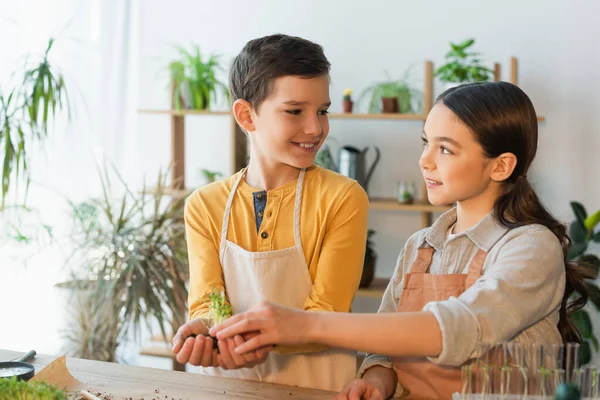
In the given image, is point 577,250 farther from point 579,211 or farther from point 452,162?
point 452,162

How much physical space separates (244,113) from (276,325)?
29.7 inches

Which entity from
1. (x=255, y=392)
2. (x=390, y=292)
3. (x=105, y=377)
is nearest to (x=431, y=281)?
(x=390, y=292)

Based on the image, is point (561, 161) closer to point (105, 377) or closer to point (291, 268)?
point (291, 268)

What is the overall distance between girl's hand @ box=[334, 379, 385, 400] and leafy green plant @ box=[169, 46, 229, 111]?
3163 millimetres

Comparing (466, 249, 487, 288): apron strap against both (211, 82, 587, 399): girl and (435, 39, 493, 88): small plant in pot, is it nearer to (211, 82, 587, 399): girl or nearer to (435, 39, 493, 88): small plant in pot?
(211, 82, 587, 399): girl

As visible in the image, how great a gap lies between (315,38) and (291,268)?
9.61ft

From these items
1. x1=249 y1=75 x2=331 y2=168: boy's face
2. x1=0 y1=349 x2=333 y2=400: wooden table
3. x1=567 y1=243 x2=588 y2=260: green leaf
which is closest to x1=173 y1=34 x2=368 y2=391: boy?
x1=249 y1=75 x2=331 y2=168: boy's face

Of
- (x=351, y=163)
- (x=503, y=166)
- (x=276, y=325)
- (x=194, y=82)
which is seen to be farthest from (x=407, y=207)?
(x=276, y=325)

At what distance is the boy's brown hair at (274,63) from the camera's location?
188 centimetres

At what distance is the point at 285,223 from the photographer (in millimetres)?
1952

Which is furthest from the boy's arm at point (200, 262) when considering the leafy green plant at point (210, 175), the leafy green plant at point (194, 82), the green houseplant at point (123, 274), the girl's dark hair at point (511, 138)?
the leafy green plant at point (210, 175)

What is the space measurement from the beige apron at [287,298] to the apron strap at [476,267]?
45cm

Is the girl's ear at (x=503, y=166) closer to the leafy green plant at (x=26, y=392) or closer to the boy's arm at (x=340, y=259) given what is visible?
the boy's arm at (x=340, y=259)

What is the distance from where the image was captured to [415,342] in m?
1.37
